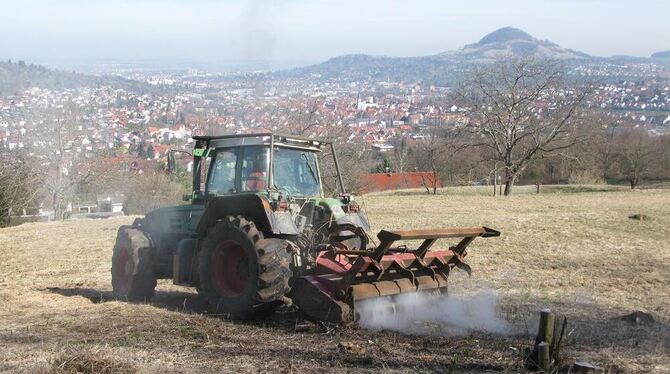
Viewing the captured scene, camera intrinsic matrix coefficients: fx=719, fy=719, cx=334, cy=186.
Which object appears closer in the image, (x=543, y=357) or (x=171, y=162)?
(x=543, y=357)

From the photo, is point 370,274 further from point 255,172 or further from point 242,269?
point 255,172

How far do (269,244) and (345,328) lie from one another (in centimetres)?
145

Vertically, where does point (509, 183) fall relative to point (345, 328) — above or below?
Result: above

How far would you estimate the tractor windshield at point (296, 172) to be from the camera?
10.1 metres

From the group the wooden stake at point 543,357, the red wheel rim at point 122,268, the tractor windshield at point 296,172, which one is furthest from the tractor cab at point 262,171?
the wooden stake at point 543,357

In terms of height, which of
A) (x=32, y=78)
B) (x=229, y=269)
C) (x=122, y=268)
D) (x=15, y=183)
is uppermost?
(x=32, y=78)

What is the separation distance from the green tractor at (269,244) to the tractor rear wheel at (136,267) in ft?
0.05

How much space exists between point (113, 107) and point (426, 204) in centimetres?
1372

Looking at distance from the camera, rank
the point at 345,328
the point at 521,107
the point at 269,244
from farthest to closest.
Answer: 1. the point at 521,107
2. the point at 269,244
3. the point at 345,328

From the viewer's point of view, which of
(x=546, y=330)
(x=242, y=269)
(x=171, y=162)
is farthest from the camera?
(x=171, y=162)

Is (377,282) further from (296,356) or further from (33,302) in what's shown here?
(33,302)

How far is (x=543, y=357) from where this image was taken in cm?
623

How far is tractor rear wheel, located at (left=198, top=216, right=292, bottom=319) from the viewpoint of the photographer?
8773 millimetres

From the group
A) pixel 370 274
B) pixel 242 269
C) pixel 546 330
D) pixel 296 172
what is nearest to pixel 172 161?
pixel 296 172
